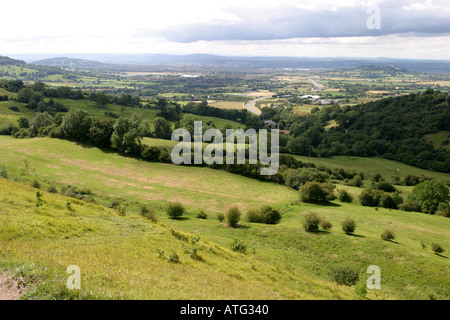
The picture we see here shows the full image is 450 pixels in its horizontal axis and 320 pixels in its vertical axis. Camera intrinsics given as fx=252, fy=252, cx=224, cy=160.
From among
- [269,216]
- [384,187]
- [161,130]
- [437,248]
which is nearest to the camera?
[437,248]

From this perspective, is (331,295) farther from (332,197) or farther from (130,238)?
(332,197)

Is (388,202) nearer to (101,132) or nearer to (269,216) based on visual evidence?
(269,216)

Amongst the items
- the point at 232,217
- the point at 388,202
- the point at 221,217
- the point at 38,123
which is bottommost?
the point at 388,202

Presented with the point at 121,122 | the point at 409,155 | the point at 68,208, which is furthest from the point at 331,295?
the point at 409,155

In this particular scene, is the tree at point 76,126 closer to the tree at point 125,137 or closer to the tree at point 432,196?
the tree at point 125,137

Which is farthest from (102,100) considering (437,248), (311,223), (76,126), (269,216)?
(437,248)

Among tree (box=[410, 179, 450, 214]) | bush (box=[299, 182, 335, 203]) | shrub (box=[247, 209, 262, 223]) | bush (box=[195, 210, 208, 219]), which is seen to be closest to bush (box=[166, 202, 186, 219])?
bush (box=[195, 210, 208, 219])

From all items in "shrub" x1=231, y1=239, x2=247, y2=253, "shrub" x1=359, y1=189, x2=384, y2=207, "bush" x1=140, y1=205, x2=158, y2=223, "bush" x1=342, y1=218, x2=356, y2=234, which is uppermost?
"shrub" x1=231, y1=239, x2=247, y2=253

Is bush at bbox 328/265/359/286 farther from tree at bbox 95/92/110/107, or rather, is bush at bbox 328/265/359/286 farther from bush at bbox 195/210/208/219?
tree at bbox 95/92/110/107
